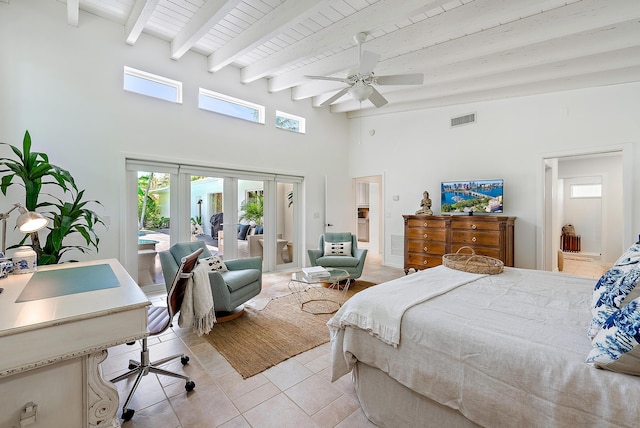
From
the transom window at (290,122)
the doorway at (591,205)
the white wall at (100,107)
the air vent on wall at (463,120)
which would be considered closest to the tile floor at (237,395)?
the white wall at (100,107)

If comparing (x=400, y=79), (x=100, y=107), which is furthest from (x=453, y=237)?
(x=100, y=107)

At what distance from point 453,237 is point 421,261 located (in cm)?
69

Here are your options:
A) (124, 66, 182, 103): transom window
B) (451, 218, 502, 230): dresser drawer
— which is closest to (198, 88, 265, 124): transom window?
(124, 66, 182, 103): transom window

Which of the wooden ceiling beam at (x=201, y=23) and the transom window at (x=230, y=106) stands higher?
the wooden ceiling beam at (x=201, y=23)

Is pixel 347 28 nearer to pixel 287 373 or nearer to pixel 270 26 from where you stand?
pixel 270 26

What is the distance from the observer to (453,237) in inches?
187

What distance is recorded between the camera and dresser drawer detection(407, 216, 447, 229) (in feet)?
15.8

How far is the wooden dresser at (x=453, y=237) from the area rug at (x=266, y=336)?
249cm

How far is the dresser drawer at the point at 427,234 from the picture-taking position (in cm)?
481

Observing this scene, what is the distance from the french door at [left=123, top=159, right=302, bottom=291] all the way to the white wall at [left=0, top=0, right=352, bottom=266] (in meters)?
0.22

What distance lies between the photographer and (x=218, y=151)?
4.76 metres

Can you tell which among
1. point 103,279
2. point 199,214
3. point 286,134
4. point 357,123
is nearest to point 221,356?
point 103,279

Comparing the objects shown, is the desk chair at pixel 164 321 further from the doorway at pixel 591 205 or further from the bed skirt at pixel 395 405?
the doorway at pixel 591 205

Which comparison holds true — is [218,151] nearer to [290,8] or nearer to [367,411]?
[290,8]
